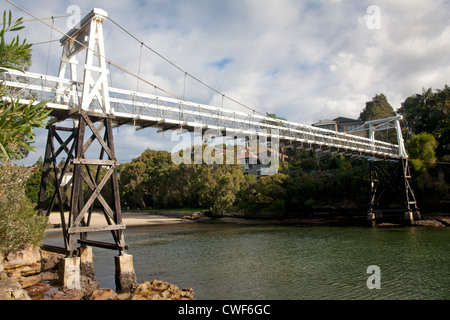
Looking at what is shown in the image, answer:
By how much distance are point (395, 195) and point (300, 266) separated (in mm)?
27147

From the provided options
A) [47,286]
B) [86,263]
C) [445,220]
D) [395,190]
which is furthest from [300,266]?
[395,190]

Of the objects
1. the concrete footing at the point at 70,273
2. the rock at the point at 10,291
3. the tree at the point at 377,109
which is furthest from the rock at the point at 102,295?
the tree at the point at 377,109

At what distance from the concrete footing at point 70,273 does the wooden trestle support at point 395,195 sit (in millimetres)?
28529

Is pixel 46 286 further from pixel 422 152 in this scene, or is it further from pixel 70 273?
pixel 422 152

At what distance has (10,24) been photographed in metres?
5.58

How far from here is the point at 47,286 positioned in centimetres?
1179

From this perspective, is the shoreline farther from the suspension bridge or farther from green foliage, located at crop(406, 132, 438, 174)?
the suspension bridge

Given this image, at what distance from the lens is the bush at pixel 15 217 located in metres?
12.0

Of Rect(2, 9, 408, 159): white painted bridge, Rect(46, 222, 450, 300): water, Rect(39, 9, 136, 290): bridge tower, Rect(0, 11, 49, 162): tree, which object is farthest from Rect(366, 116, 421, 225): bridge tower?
Rect(0, 11, 49, 162): tree

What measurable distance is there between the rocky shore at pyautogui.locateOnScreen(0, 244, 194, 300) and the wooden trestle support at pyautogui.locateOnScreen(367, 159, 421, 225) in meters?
27.4

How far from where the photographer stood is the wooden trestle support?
32312mm
